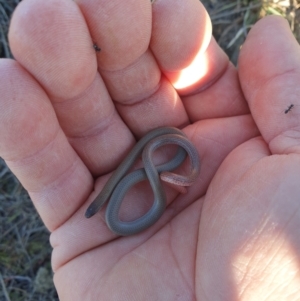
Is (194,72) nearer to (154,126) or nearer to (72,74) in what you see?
(154,126)

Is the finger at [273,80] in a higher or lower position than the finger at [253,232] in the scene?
higher

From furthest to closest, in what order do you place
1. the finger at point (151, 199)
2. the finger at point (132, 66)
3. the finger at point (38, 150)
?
1. the finger at point (151, 199)
2. the finger at point (132, 66)
3. the finger at point (38, 150)

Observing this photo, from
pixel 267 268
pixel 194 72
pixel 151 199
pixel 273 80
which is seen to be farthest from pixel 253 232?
pixel 194 72

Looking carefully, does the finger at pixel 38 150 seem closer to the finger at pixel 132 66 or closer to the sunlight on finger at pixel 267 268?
the finger at pixel 132 66

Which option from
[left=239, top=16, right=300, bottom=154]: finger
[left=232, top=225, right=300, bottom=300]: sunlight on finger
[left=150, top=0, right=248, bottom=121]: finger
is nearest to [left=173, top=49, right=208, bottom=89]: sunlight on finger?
[left=150, top=0, right=248, bottom=121]: finger

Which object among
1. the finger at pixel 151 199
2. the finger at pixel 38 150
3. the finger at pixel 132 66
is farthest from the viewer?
the finger at pixel 151 199

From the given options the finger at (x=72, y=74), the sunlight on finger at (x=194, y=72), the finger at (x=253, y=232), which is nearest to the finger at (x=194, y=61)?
the sunlight on finger at (x=194, y=72)

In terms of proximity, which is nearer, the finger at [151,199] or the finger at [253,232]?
the finger at [253,232]

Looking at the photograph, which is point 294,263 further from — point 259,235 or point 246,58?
point 246,58
